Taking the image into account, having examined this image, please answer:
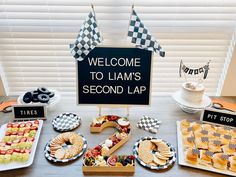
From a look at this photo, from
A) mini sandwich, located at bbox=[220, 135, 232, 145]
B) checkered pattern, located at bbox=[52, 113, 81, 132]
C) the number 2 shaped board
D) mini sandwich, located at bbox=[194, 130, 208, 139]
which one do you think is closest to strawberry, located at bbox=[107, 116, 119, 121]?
the number 2 shaped board

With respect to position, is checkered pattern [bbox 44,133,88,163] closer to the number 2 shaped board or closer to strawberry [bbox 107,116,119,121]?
the number 2 shaped board

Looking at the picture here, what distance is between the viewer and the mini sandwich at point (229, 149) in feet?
3.23

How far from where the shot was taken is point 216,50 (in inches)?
62.4

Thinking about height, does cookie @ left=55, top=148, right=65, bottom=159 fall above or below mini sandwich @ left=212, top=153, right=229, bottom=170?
below

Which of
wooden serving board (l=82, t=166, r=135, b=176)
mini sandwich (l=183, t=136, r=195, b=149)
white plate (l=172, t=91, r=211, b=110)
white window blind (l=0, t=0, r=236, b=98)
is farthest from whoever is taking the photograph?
white window blind (l=0, t=0, r=236, b=98)

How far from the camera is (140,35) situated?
109 cm

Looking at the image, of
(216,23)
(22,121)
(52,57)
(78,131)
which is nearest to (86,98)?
(78,131)

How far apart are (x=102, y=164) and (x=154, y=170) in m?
0.21

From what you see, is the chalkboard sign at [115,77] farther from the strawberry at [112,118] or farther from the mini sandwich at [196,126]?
the mini sandwich at [196,126]

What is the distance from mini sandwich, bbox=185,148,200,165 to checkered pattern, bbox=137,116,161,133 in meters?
0.21

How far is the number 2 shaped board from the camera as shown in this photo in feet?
2.99

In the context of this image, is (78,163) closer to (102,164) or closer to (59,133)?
(102,164)

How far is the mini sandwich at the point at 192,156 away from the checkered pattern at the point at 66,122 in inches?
21.0

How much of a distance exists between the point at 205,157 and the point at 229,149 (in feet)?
0.40
